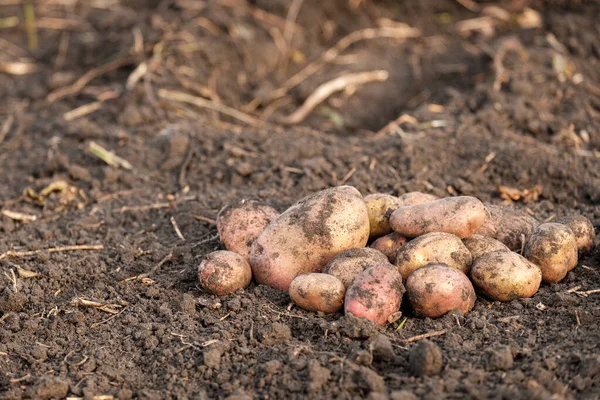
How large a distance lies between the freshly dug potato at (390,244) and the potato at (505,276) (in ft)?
1.01

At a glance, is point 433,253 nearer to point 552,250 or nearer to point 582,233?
point 552,250

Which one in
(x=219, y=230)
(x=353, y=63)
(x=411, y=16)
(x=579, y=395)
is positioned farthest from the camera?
(x=411, y=16)

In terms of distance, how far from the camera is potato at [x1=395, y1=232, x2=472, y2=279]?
268cm

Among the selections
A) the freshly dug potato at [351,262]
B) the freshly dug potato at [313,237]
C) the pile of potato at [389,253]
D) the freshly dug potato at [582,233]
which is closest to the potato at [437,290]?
the pile of potato at [389,253]

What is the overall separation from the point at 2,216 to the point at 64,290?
0.96m

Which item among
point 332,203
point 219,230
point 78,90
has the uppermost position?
point 332,203

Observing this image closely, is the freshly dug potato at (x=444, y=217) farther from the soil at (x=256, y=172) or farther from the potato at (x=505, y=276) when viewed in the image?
the soil at (x=256, y=172)

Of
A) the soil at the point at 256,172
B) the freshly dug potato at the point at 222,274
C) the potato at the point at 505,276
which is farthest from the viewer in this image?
the freshly dug potato at the point at 222,274

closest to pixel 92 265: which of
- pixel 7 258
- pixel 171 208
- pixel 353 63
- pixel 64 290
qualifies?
pixel 64 290

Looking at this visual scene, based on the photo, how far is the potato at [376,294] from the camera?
8.31ft

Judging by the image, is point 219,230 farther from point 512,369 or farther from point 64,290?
point 512,369

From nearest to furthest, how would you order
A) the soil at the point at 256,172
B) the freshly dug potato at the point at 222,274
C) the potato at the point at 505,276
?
the soil at the point at 256,172, the potato at the point at 505,276, the freshly dug potato at the point at 222,274

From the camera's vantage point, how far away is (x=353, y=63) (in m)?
5.97

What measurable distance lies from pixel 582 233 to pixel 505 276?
1.73 feet
